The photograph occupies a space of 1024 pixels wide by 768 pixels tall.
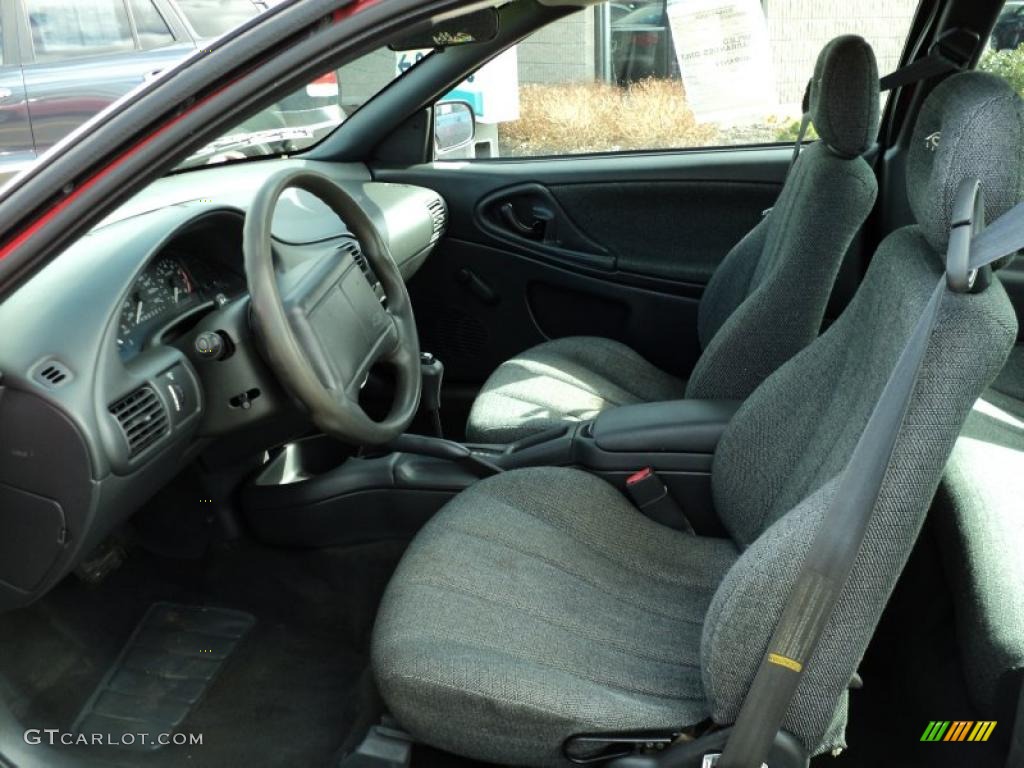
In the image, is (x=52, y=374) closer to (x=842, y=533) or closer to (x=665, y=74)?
(x=842, y=533)

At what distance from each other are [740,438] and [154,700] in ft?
3.69

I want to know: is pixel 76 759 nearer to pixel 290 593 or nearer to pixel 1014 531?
pixel 290 593

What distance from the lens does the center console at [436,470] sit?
1.88m

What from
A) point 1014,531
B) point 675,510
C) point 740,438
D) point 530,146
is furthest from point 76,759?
point 530,146

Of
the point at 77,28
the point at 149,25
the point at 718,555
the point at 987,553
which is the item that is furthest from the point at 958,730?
the point at 77,28

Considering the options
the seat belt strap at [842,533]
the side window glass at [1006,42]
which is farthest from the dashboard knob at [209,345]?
the side window glass at [1006,42]

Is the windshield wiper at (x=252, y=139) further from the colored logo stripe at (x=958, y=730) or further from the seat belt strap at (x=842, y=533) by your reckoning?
the colored logo stripe at (x=958, y=730)

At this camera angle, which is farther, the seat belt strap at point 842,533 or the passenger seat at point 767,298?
the passenger seat at point 767,298

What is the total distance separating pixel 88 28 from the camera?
265 cm

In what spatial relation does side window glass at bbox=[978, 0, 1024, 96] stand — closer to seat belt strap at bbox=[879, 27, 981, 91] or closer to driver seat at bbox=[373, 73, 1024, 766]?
seat belt strap at bbox=[879, 27, 981, 91]

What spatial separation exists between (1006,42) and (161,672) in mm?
2270

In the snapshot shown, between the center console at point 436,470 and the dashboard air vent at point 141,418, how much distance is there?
0.52 m

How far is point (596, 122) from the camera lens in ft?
9.23

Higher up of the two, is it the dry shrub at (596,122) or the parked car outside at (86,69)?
the parked car outside at (86,69)
